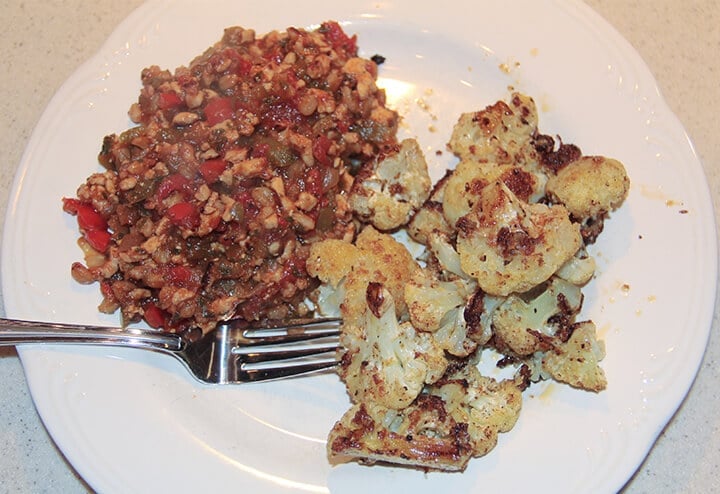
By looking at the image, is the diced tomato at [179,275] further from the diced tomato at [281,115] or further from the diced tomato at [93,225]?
the diced tomato at [281,115]

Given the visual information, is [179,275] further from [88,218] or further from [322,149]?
[322,149]

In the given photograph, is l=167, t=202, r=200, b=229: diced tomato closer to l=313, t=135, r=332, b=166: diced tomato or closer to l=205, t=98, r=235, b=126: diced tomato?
l=205, t=98, r=235, b=126: diced tomato

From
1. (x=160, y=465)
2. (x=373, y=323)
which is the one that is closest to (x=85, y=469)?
(x=160, y=465)

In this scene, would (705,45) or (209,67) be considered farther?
(705,45)

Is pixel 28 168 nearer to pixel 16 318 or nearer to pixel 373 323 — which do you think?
pixel 16 318

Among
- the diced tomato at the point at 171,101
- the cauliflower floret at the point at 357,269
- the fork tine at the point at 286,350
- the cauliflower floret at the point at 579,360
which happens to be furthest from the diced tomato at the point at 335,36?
the cauliflower floret at the point at 579,360
